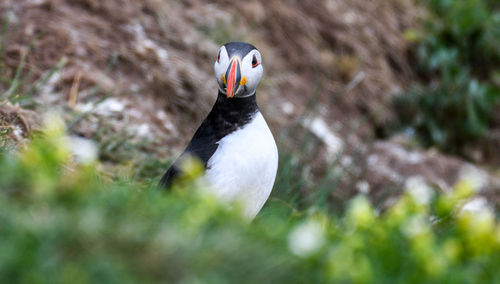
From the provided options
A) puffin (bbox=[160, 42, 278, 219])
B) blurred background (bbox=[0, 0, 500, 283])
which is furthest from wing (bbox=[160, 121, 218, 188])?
blurred background (bbox=[0, 0, 500, 283])

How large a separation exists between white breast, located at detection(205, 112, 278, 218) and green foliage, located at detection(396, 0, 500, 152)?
4.61 meters

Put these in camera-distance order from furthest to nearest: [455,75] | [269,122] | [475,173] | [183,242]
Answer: [455,75]
[475,173]
[269,122]
[183,242]

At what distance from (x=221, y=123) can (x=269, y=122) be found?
2.47m

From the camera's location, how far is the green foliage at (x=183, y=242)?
123 cm

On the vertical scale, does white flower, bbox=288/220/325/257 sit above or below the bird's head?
below

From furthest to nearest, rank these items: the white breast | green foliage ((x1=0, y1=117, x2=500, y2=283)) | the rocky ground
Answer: the rocky ground → the white breast → green foliage ((x1=0, y1=117, x2=500, y2=283))

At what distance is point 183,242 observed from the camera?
51.3 inches

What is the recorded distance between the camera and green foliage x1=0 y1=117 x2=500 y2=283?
1229 millimetres

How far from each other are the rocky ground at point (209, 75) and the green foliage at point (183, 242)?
5.90 ft

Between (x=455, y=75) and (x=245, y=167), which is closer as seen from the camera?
(x=245, y=167)

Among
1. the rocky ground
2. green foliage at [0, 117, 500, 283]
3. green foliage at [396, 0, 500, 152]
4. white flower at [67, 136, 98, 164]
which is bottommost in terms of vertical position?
green foliage at [0, 117, 500, 283]

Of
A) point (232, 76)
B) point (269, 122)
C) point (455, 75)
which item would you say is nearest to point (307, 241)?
point (232, 76)

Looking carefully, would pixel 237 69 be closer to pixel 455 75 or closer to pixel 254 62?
pixel 254 62

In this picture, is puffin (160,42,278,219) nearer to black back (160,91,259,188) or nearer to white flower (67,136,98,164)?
black back (160,91,259,188)
